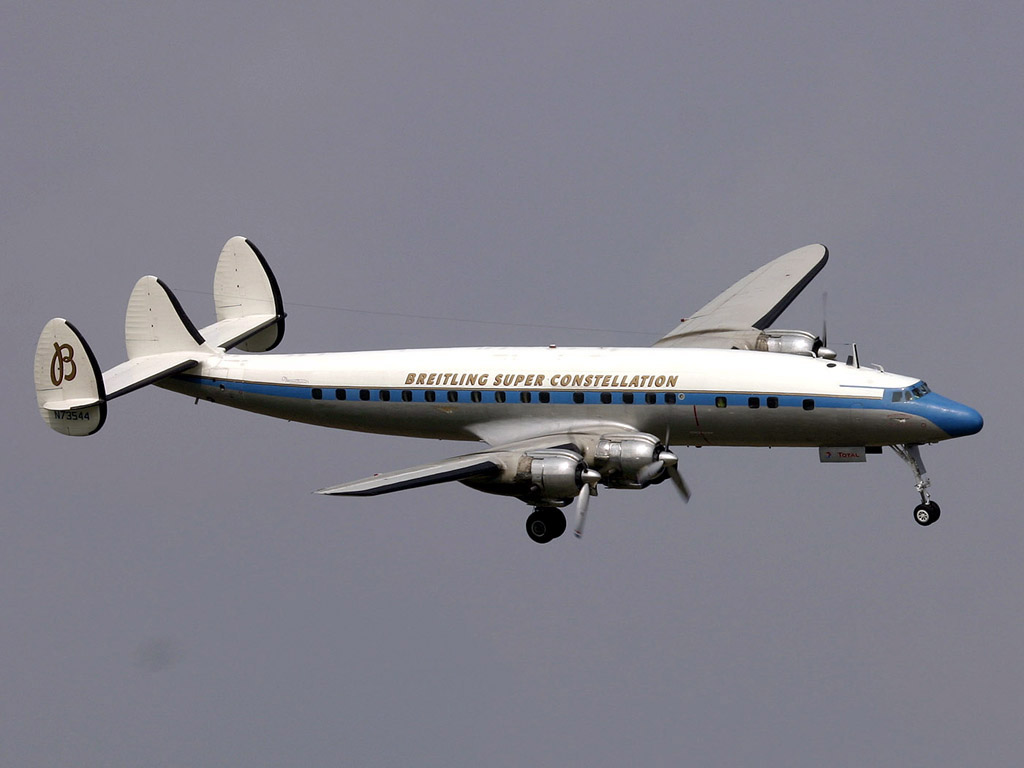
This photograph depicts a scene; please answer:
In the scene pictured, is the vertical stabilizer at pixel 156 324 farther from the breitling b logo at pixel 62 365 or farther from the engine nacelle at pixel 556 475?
the engine nacelle at pixel 556 475

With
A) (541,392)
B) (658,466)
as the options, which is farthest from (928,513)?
(541,392)

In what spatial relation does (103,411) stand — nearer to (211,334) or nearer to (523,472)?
(211,334)

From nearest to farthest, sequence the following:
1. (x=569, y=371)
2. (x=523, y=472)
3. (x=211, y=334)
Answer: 1. (x=523, y=472)
2. (x=569, y=371)
3. (x=211, y=334)

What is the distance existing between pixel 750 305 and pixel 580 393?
8224mm

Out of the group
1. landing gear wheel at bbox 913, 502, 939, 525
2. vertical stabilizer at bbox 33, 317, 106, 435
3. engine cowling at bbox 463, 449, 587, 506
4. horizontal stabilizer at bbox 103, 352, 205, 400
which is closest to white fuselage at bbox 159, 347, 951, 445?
horizontal stabilizer at bbox 103, 352, 205, 400

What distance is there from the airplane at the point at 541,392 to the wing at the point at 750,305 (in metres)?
0.08

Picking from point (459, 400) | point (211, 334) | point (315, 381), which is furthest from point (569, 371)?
point (211, 334)

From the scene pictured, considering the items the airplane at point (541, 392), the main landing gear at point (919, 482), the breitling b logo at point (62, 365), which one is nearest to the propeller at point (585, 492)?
the airplane at point (541, 392)

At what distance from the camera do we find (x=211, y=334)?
54.0m

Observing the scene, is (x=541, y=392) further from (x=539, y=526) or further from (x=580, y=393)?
(x=539, y=526)

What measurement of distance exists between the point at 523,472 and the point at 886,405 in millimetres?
8266

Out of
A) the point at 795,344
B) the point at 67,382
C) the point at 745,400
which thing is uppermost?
the point at 795,344

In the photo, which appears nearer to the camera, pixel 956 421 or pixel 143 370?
pixel 956 421

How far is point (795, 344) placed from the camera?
50875mm
